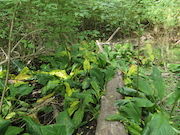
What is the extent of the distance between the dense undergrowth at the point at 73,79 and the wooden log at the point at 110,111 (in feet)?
0.22

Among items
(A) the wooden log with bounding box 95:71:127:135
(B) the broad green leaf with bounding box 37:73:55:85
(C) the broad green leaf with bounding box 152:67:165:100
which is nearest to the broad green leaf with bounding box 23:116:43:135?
(A) the wooden log with bounding box 95:71:127:135

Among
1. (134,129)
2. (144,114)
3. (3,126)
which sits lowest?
(144,114)

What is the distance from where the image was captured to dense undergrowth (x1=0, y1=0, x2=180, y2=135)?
5.14ft

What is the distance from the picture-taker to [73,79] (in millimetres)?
2623

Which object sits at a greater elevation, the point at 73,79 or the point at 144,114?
the point at 73,79

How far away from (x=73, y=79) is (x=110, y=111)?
42.3 inches

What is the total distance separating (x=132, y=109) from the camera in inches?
64.4

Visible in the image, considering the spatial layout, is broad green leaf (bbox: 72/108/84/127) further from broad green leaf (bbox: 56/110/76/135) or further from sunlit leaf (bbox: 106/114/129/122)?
sunlit leaf (bbox: 106/114/129/122)

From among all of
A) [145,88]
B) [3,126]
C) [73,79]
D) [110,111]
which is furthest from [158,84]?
[3,126]

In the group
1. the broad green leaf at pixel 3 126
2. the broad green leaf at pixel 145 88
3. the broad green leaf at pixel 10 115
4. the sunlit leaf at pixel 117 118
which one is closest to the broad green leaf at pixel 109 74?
the broad green leaf at pixel 145 88

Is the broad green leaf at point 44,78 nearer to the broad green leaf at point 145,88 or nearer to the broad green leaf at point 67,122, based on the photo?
the broad green leaf at point 67,122

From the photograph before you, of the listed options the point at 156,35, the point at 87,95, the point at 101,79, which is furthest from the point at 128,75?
the point at 156,35

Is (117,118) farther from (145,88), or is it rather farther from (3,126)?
(3,126)

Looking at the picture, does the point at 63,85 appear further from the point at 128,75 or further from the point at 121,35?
the point at 121,35
